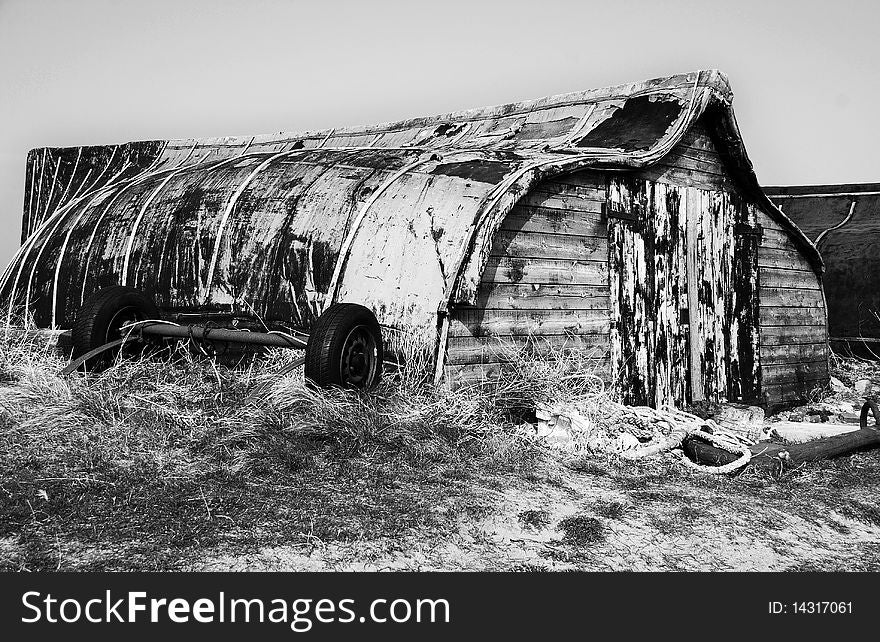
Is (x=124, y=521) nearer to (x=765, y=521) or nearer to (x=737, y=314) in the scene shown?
A: (x=765, y=521)

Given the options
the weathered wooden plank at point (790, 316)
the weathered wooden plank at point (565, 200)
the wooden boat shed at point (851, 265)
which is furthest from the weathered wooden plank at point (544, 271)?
the wooden boat shed at point (851, 265)

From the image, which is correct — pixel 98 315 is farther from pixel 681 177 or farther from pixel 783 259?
pixel 783 259

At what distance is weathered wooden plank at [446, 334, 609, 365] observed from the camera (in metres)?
→ 7.92

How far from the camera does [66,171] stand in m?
14.2

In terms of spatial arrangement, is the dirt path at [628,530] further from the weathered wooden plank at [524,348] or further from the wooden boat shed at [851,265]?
the wooden boat shed at [851,265]

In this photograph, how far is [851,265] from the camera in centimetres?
1572

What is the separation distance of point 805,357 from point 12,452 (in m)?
10.4

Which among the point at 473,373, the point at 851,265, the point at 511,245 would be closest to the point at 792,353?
the point at 851,265

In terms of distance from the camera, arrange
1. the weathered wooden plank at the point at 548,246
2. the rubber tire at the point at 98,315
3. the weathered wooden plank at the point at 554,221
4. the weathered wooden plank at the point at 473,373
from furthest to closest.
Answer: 1. the weathered wooden plank at the point at 554,221
2. the weathered wooden plank at the point at 548,246
3. the rubber tire at the point at 98,315
4. the weathered wooden plank at the point at 473,373

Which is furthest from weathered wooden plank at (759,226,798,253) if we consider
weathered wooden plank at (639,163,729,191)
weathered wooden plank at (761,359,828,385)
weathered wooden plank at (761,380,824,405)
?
weathered wooden plank at (761,380,824,405)

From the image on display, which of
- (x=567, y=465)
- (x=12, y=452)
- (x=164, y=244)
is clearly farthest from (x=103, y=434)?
(x=164, y=244)

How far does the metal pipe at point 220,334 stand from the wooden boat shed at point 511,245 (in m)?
0.99

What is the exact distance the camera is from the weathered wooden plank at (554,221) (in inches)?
332

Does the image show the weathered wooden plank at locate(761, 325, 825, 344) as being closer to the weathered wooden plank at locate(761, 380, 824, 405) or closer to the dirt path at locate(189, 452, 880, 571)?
the weathered wooden plank at locate(761, 380, 824, 405)
